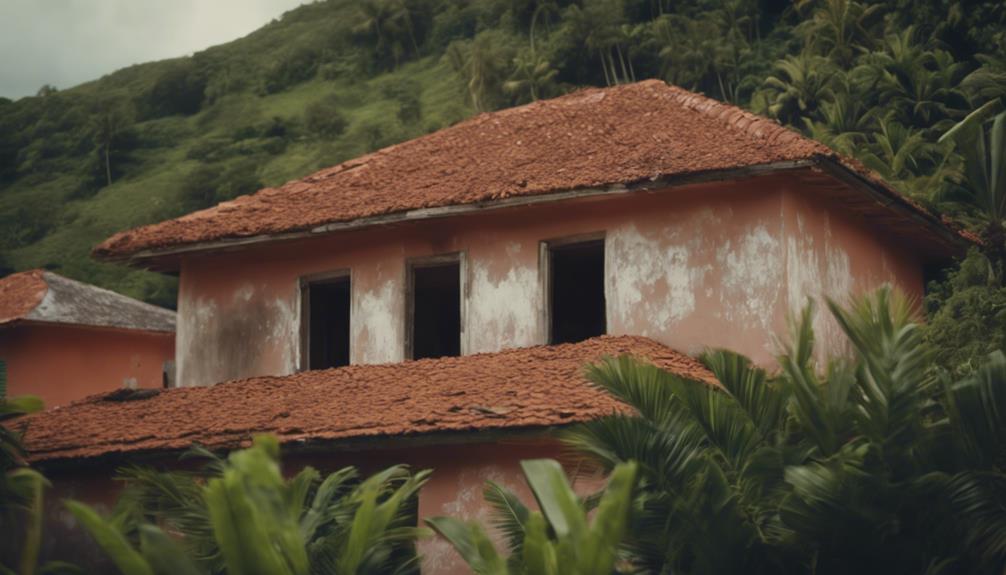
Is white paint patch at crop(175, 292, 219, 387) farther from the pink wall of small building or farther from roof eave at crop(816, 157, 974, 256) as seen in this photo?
roof eave at crop(816, 157, 974, 256)

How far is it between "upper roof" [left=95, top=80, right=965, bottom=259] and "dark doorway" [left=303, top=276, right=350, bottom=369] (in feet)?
3.39

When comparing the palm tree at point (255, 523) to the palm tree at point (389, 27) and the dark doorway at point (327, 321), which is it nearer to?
the dark doorway at point (327, 321)

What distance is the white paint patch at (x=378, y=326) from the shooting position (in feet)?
54.9

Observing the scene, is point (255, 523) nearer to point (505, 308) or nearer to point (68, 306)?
point (505, 308)

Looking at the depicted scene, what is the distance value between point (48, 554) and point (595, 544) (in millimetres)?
9118

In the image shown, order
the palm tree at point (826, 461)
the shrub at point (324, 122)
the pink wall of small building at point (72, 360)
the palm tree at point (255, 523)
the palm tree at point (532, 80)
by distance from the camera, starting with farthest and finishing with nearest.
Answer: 1. the shrub at point (324, 122)
2. the palm tree at point (532, 80)
3. the pink wall of small building at point (72, 360)
4. the palm tree at point (826, 461)
5. the palm tree at point (255, 523)

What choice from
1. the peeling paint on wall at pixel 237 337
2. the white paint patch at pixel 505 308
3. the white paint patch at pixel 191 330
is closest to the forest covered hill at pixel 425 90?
the white paint patch at pixel 505 308

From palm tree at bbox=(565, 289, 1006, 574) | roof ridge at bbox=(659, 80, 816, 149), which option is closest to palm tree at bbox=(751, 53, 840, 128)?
roof ridge at bbox=(659, 80, 816, 149)

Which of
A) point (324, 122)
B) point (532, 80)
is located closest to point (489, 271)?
point (532, 80)

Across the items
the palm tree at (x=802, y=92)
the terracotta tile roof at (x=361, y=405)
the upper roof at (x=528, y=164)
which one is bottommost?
the terracotta tile roof at (x=361, y=405)

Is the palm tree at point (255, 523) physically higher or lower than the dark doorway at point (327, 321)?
lower

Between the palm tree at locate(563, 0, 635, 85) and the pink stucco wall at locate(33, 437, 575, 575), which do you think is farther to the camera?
the palm tree at locate(563, 0, 635, 85)

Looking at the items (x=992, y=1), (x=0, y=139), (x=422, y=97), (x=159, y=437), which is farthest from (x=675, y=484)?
(x=0, y=139)

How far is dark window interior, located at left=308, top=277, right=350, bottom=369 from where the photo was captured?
17.6 metres
